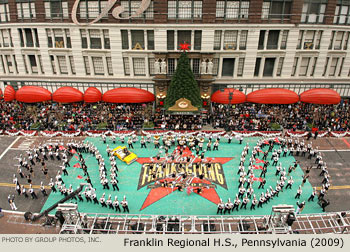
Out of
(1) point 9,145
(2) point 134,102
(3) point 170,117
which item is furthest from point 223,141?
(1) point 9,145

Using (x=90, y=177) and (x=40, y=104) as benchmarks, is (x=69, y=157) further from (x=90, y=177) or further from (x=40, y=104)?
(x=40, y=104)

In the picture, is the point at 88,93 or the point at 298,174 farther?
the point at 88,93

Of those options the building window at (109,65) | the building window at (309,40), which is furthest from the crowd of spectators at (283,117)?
the building window at (109,65)

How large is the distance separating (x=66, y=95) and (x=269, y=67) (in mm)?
30883

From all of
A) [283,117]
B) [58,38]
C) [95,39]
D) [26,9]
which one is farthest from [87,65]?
[283,117]

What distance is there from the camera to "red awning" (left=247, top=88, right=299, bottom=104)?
35.2m

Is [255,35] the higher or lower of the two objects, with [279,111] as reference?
higher

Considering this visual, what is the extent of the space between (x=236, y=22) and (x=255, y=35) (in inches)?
131

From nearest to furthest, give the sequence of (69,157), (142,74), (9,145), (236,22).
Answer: (69,157), (9,145), (236,22), (142,74)

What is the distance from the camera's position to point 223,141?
107 ft

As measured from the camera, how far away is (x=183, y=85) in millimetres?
32781

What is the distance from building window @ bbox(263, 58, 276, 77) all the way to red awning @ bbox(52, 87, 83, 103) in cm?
2844

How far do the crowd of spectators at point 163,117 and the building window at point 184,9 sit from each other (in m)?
13.5

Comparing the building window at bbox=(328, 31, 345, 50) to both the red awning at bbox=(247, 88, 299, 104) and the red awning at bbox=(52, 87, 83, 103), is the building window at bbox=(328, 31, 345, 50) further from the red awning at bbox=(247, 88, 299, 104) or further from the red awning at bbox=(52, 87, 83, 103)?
the red awning at bbox=(52, 87, 83, 103)
